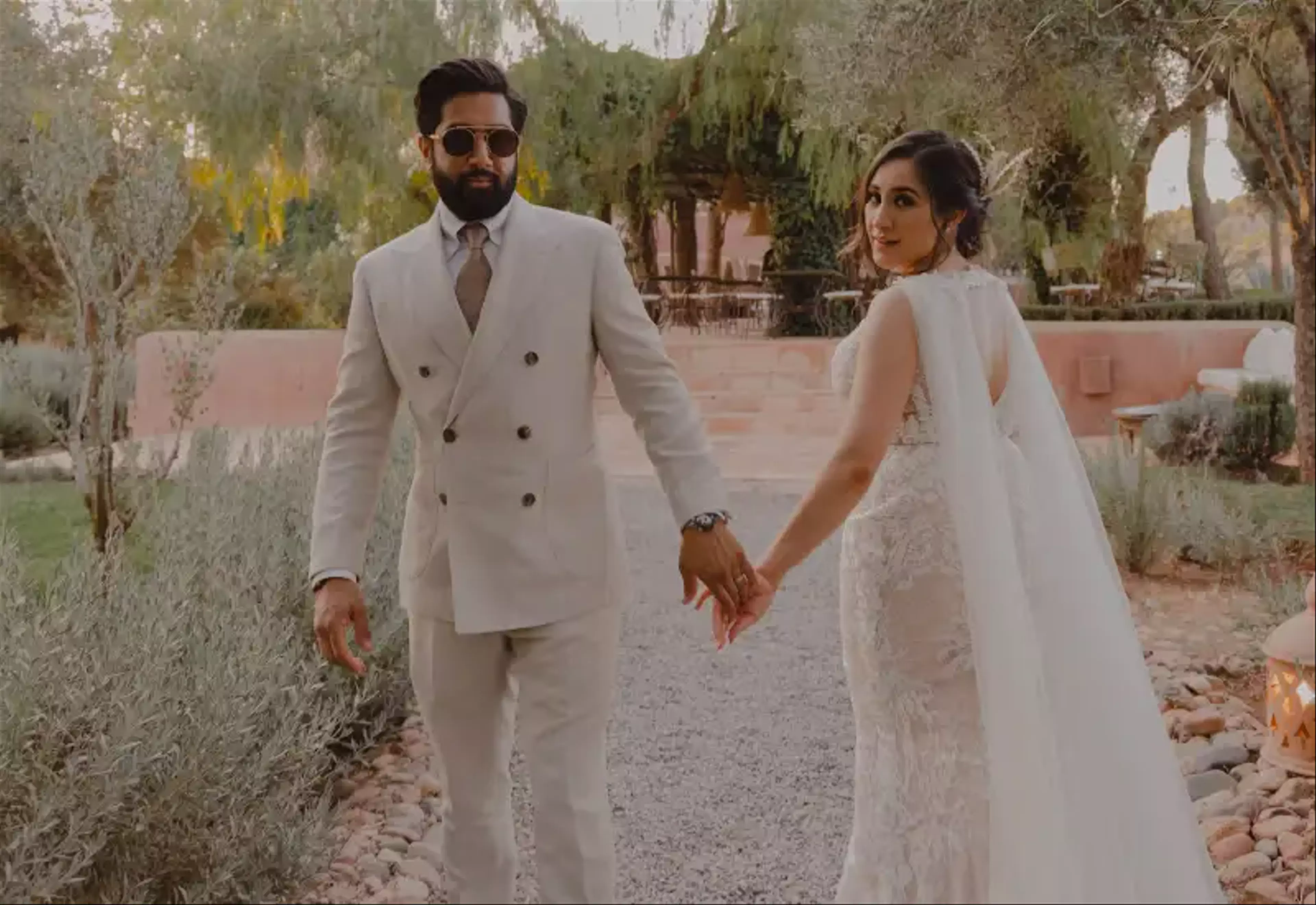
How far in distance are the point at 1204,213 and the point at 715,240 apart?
513cm

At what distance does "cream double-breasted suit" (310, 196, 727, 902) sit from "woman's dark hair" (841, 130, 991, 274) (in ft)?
1.41

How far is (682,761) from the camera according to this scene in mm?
2961

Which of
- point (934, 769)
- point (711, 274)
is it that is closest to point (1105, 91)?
point (934, 769)

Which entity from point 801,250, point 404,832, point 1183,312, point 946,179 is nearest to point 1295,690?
point 946,179

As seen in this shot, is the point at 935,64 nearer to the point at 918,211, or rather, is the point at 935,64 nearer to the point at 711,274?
the point at 918,211

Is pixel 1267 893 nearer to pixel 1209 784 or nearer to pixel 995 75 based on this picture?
pixel 1209 784

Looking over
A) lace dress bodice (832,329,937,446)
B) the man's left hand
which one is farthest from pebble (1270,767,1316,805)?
the man's left hand

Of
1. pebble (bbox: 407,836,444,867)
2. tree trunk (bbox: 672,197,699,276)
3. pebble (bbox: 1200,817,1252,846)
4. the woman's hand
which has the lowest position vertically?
pebble (bbox: 1200,817,1252,846)

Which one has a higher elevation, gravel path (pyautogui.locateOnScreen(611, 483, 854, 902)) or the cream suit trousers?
the cream suit trousers

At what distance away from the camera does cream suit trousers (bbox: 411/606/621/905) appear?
156 cm

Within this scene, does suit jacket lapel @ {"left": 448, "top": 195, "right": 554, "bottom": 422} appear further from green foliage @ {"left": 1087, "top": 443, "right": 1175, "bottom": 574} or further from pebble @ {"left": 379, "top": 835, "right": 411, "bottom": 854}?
green foliage @ {"left": 1087, "top": 443, "right": 1175, "bottom": 574}

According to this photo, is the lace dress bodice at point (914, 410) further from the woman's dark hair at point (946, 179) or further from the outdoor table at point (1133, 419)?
the outdoor table at point (1133, 419)

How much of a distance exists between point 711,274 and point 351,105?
5.48m

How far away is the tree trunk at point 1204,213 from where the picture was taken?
375 centimetres
